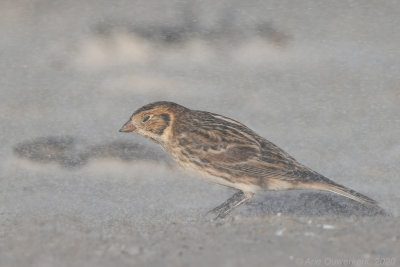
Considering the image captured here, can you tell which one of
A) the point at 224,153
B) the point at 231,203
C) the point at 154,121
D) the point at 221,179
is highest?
the point at 154,121

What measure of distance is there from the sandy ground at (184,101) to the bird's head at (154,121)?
97 centimetres

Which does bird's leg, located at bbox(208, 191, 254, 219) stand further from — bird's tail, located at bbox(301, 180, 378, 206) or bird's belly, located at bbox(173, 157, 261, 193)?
bird's tail, located at bbox(301, 180, 378, 206)

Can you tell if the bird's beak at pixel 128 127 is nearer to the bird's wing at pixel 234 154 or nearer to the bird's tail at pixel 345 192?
the bird's wing at pixel 234 154

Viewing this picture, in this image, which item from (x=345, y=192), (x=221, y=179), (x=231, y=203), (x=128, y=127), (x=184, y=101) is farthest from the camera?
(x=184, y=101)

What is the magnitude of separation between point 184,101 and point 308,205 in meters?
2.90

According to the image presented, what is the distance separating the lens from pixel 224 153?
8586 mm

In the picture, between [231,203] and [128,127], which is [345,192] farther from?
[128,127]

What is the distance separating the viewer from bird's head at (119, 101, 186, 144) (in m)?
8.62

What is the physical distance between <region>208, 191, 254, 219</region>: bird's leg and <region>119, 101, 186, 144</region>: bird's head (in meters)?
1.05

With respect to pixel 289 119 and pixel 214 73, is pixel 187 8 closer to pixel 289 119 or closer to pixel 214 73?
pixel 214 73

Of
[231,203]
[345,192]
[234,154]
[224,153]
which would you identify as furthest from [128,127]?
[345,192]

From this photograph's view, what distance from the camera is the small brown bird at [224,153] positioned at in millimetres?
8492

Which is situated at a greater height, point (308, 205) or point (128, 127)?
point (128, 127)

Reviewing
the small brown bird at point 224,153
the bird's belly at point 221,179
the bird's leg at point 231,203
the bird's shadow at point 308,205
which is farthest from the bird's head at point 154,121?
the bird's shadow at point 308,205
